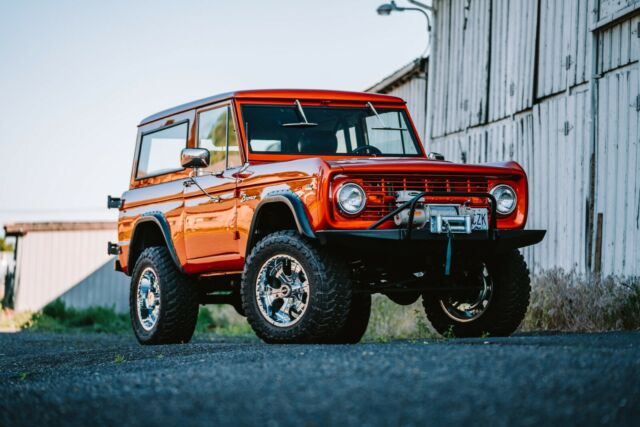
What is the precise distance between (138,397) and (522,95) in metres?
10.1

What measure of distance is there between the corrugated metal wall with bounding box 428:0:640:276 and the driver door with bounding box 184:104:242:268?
4593mm

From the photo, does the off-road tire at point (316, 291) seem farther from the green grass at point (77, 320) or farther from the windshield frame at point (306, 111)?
the green grass at point (77, 320)

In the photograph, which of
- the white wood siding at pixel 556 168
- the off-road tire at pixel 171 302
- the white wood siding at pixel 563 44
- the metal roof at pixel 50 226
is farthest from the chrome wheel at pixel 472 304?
the metal roof at pixel 50 226

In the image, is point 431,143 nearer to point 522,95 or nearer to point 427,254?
point 522,95

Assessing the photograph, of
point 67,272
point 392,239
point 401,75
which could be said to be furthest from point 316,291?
point 67,272

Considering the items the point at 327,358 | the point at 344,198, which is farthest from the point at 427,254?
the point at 327,358

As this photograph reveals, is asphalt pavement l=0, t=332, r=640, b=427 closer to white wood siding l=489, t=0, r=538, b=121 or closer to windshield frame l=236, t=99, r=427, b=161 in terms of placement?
windshield frame l=236, t=99, r=427, b=161

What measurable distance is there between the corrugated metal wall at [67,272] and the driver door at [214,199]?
2070 cm

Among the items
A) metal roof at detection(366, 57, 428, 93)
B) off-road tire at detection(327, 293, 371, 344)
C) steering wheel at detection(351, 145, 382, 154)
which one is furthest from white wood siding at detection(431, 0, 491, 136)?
off-road tire at detection(327, 293, 371, 344)

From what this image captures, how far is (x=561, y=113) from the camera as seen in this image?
482 inches

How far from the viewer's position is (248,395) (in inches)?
161

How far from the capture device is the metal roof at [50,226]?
29484 mm

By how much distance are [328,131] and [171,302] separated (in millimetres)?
2144

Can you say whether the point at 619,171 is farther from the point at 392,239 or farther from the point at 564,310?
the point at 392,239
